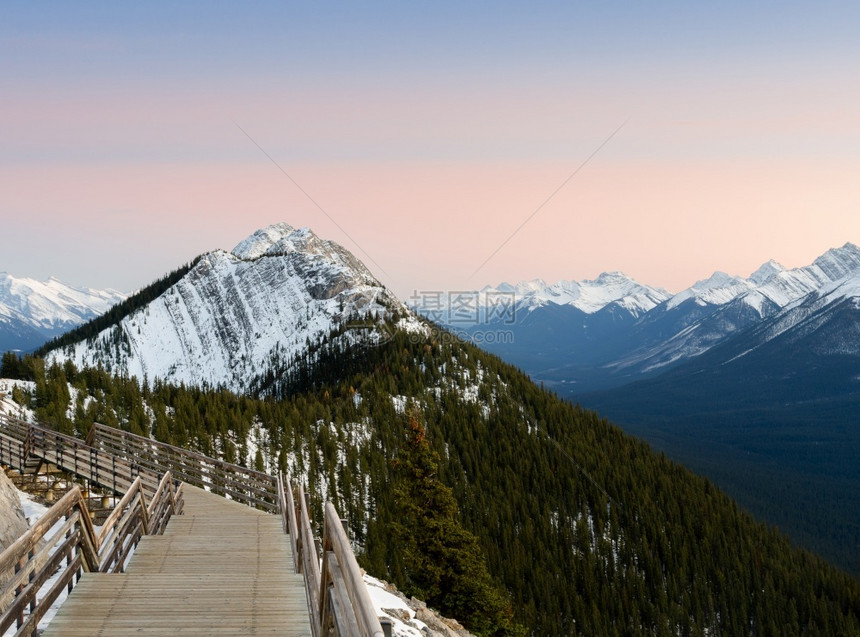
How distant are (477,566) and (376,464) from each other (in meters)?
70.2

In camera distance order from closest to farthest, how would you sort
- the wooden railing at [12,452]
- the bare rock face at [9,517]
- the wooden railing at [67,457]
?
the bare rock face at [9,517]
the wooden railing at [67,457]
the wooden railing at [12,452]

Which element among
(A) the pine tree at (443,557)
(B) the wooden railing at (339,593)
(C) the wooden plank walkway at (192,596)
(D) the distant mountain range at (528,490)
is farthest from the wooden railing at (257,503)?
(D) the distant mountain range at (528,490)

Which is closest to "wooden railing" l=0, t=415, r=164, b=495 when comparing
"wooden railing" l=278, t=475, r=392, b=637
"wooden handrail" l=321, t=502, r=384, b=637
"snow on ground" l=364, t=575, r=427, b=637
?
"snow on ground" l=364, t=575, r=427, b=637

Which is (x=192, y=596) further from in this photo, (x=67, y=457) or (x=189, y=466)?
(x=67, y=457)

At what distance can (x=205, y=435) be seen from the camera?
3346 inches

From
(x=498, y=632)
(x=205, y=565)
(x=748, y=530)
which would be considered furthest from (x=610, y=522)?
(x=205, y=565)

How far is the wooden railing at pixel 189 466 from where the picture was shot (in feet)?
82.0

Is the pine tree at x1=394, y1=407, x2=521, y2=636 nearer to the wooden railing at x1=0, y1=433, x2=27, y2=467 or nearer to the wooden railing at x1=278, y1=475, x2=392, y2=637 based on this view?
the wooden railing at x1=0, y1=433, x2=27, y2=467

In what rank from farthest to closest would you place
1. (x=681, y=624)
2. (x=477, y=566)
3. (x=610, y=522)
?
(x=610, y=522), (x=681, y=624), (x=477, y=566)

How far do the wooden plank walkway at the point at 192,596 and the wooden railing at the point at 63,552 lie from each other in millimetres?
390

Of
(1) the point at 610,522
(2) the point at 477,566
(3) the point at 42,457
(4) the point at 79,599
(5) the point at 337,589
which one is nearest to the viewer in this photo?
(5) the point at 337,589

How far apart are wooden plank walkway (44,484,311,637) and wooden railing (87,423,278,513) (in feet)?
26.4

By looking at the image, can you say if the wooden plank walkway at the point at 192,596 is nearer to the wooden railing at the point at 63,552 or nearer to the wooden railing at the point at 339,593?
the wooden railing at the point at 63,552

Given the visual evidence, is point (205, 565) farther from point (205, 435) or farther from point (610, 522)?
point (610, 522)
